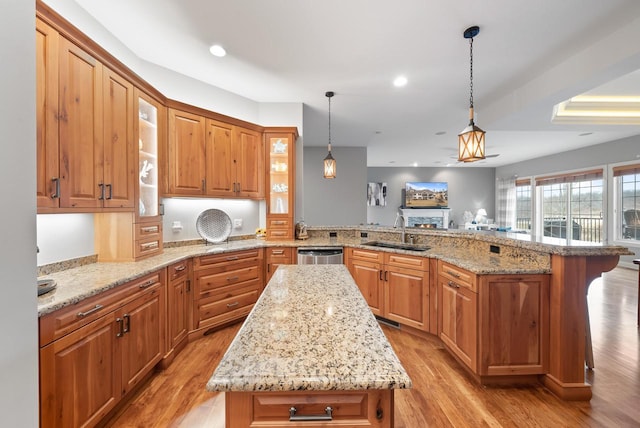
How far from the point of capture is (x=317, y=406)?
0.72m

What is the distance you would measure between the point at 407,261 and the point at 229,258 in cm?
196

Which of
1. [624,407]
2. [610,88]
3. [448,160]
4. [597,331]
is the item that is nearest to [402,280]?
[624,407]

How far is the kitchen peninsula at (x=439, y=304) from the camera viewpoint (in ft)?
4.66

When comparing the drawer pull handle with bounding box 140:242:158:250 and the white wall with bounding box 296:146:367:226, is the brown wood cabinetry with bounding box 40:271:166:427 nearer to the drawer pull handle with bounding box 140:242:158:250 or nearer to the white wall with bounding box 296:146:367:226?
the drawer pull handle with bounding box 140:242:158:250

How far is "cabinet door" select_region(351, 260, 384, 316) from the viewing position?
305 cm

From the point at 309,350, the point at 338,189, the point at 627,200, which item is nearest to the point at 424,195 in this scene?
the point at 338,189

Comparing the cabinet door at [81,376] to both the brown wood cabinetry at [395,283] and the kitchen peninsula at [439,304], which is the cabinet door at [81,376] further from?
the brown wood cabinetry at [395,283]

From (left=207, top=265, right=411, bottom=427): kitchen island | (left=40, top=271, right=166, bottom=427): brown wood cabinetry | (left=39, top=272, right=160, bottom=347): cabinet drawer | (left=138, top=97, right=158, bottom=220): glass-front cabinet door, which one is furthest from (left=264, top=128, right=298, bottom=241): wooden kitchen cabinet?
(left=207, top=265, right=411, bottom=427): kitchen island

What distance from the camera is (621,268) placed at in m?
5.70

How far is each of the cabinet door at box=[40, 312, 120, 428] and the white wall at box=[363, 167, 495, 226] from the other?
8902 mm

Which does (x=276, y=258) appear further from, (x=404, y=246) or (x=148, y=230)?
(x=404, y=246)

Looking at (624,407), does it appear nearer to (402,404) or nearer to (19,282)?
(402,404)

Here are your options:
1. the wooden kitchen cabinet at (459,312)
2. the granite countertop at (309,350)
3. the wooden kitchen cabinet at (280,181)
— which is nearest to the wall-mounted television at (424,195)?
the wooden kitchen cabinet at (280,181)

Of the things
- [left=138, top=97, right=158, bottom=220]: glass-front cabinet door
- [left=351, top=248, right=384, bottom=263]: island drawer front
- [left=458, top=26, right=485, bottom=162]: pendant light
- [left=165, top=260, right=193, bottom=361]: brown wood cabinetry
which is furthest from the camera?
[left=351, top=248, right=384, bottom=263]: island drawer front
